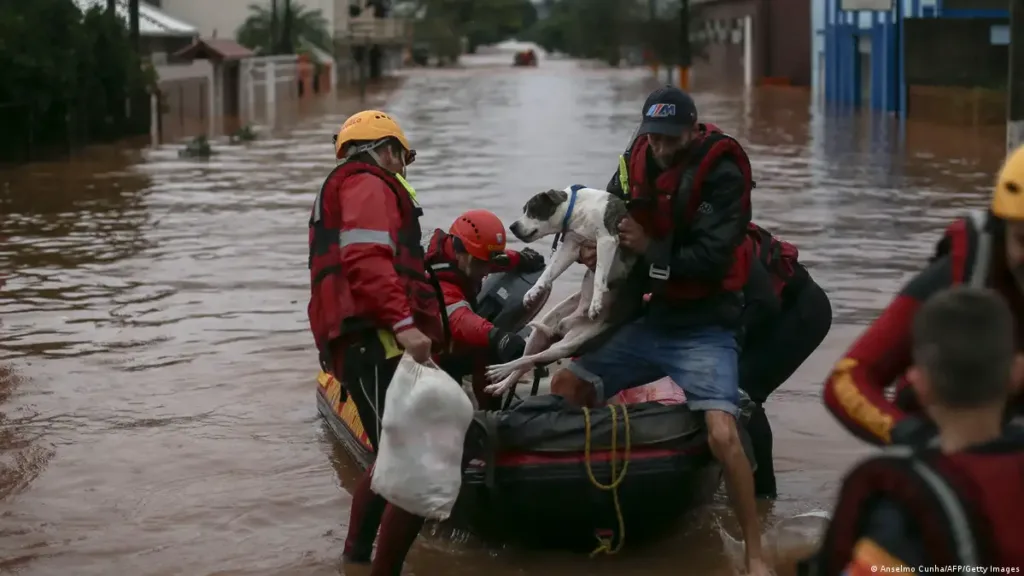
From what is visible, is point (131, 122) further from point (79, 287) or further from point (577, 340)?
point (577, 340)

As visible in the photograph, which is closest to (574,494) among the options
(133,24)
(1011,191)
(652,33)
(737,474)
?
(737,474)

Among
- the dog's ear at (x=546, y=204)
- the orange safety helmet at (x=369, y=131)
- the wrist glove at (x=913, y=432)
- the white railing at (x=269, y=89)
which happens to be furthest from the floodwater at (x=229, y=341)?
the white railing at (x=269, y=89)

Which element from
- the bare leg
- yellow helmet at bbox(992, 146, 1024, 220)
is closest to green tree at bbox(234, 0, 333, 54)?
the bare leg

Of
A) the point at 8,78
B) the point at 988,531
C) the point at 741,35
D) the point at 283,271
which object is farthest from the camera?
the point at 741,35

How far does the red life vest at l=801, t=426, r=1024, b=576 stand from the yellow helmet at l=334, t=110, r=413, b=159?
3306 millimetres

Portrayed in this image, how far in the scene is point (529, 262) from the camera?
25.0ft

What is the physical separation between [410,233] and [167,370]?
4.59m

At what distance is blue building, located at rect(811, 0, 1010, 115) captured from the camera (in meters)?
38.3

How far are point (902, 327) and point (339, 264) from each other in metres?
2.53

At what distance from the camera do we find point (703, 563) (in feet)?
20.6

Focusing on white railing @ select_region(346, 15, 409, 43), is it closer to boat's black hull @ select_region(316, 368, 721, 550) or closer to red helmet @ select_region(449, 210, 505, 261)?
red helmet @ select_region(449, 210, 505, 261)

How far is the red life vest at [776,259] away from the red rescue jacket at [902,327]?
2.74m

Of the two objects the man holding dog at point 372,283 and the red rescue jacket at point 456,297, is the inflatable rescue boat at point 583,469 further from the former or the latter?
the red rescue jacket at point 456,297

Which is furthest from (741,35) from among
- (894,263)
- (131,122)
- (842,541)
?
(842,541)
